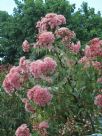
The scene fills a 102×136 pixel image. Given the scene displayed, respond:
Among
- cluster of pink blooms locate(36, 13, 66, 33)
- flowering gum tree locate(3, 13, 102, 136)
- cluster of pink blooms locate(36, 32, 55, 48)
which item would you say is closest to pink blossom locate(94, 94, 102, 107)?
flowering gum tree locate(3, 13, 102, 136)

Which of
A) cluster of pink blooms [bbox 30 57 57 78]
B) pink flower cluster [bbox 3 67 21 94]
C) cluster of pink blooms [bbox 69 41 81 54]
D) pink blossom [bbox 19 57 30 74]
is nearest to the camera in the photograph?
cluster of pink blooms [bbox 30 57 57 78]

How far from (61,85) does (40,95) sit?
34 centimetres

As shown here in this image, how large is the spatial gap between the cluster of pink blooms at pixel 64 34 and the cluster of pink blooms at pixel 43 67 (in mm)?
584

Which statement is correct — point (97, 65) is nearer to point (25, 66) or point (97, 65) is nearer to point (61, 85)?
point (61, 85)

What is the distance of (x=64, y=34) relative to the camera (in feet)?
17.4

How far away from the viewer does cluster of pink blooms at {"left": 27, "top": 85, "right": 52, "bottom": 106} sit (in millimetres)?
4688

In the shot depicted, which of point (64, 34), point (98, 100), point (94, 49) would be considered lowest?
point (98, 100)

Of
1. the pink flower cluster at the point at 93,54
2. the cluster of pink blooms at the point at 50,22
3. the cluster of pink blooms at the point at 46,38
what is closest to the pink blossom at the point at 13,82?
the cluster of pink blooms at the point at 46,38

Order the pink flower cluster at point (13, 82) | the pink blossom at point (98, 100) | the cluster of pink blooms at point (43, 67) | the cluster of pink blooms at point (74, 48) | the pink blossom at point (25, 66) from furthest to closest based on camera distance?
the cluster of pink blooms at point (74, 48), the pink blossom at point (25, 66), the pink flower cluster at point (13, 82), the pink blossom at point (98, 100), the cluster of pink blooms at point (43, 67)

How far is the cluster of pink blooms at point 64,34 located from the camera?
5250mm

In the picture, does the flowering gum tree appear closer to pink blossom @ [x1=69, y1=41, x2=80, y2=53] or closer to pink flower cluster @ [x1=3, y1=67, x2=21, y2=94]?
pink flower cluster @ [x1=3, y1=67, x2=21, y2=94]

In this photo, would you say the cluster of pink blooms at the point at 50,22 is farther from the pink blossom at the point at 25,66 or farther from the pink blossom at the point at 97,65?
the pink blossom at the point at 97,65

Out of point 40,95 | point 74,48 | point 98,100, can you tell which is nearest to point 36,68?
point 40,95

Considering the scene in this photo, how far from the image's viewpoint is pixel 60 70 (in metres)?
5.00
